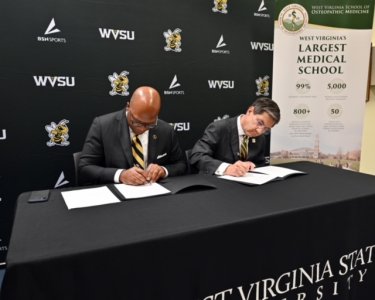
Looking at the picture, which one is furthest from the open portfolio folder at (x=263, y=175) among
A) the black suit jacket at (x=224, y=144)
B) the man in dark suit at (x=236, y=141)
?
the black suit jacket at (x=224, y=144)

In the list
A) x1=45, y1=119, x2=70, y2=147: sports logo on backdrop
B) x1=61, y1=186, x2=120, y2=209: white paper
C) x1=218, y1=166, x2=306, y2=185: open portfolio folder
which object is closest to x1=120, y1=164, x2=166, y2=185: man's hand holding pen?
x1=61, y1=186, x2=120, y2=209: white paper

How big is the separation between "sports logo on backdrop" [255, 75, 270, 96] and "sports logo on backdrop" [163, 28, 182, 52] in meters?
0.89

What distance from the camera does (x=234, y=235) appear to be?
1012mm

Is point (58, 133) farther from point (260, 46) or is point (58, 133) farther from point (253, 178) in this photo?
point (260, 46)

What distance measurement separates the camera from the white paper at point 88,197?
1150 mm

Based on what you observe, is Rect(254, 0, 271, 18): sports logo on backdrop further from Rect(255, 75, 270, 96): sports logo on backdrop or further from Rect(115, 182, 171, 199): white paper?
Rect(115, 182, 171, 199): white paper

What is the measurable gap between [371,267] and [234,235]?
793 millimetres

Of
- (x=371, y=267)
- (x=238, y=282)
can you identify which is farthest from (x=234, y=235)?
(x=371, y=267)

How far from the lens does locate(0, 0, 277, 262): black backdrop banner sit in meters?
2.25

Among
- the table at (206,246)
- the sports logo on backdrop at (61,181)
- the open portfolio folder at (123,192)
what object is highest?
the open portfolio folder at (123,192)

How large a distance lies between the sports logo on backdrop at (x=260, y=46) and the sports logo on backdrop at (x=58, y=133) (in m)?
1.88

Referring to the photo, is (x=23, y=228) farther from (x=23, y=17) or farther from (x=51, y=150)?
(x=23, y=17)

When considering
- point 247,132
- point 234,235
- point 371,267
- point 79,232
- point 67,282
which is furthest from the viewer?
point 247,132

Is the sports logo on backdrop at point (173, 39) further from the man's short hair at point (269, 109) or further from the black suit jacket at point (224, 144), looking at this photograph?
the man's short hair at point (269, 109)
